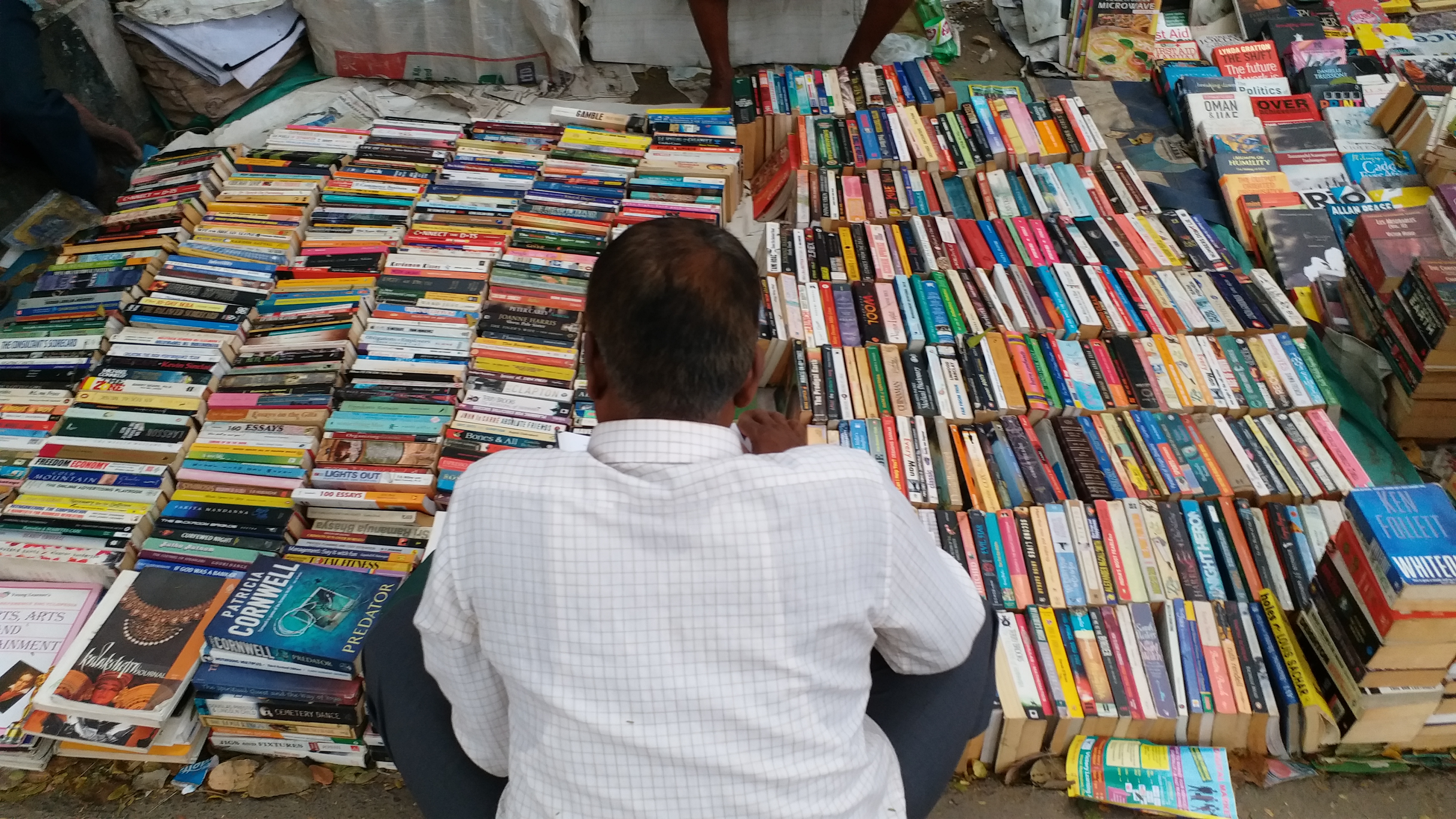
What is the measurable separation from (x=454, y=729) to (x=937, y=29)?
419cm

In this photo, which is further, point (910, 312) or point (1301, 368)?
point (910, 312)

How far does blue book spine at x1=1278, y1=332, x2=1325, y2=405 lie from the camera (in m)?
2.70

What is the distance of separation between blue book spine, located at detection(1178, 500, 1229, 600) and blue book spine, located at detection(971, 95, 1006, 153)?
166 centimetres

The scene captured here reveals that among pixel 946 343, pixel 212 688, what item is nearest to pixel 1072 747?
pixel 946 343

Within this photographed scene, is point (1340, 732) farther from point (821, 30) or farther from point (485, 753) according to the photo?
point (821, 30)

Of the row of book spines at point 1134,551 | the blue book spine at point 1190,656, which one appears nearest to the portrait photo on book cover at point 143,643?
the row of book spines at point 1134,551

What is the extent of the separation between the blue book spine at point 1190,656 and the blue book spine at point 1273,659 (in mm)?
153

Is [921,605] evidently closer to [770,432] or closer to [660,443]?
[660,443]

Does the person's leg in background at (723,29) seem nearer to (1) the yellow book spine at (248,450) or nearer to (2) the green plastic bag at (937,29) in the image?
(2) the green plastic bag at (937,29)

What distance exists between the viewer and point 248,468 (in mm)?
2398

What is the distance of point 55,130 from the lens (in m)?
3.40

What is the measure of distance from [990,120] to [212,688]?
3.21 meters

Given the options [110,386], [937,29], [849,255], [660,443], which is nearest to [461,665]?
[660,443]

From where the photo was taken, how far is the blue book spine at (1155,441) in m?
2.49
